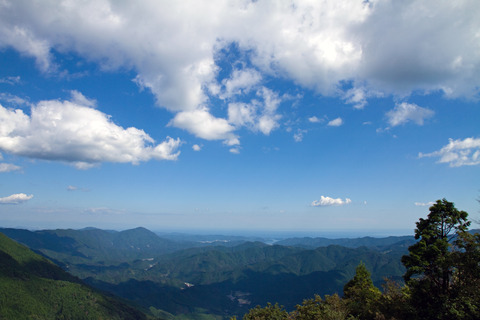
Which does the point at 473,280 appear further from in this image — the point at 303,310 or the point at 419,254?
the point at 303,310

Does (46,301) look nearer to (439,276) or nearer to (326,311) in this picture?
(326,311)

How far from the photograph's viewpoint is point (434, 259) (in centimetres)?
2462

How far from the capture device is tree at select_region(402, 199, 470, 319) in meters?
23.9

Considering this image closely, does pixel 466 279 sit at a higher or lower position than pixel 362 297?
higher

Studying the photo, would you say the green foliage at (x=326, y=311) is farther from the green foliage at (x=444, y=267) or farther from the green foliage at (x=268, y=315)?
the green foliage at (x=444, y=267)

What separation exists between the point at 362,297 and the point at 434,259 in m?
16.0

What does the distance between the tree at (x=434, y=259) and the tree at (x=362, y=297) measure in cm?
625

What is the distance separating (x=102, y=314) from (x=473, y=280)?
745 feet

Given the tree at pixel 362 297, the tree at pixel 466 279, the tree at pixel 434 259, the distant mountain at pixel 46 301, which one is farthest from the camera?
the distant mountain at pixel 46 301

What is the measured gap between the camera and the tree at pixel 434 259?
23.9m

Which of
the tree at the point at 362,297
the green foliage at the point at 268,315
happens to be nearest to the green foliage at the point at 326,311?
the tree at the point at 362,297

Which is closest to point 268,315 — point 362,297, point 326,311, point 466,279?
point 362,297

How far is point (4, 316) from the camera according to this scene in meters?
138

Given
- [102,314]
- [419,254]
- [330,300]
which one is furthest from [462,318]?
[102,314]
